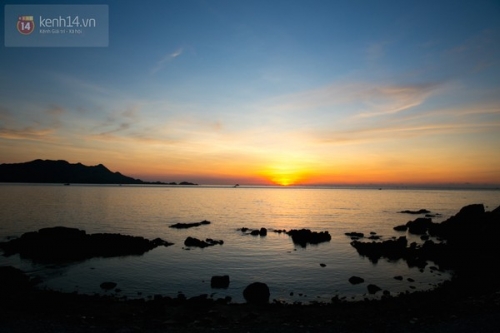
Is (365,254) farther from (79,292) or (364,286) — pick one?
(79,292)

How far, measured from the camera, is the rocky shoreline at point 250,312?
14.1m

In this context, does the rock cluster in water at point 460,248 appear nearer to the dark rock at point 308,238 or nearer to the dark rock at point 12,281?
the dark rock at point 308,238

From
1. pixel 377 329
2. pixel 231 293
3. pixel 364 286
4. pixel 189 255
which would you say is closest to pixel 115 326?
pixel 231 293

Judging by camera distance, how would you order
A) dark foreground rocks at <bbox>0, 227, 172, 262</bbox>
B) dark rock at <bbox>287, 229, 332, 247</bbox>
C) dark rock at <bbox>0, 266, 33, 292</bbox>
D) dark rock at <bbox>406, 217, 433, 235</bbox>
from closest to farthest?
dark rock at <bbox>0, 266, 33, 292</bbox> < dark foreground rocks at <bbox>0, 227, 172, 262</bbox> < dark rock at <bbox>287, 229, 332, 247</bbox> < dark rock at <bbox>406, 217, 433, 235</bbox>

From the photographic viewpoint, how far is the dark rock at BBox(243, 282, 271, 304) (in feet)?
71.4

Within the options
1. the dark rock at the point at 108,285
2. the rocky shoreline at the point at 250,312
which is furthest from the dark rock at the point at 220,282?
the dark rock at the point at 108,285

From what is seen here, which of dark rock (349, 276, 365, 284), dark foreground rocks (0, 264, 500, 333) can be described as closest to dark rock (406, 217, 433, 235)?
dark rock (349, 276, 365, 284)

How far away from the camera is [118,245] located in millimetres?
41344

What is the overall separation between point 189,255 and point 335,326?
86.6 ft

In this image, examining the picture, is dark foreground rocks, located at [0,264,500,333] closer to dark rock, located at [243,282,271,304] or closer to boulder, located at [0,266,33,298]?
boulder, located at [0,266,33,298]

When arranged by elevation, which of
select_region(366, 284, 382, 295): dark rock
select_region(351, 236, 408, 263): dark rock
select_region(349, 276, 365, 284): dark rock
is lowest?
select_region(351, 236, 408, 263): dark rock

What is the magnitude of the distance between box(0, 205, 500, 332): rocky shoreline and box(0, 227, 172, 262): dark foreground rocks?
13.9m

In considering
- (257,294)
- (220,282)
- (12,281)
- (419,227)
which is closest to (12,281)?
(12,281)

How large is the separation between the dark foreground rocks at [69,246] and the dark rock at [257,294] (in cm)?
2204
